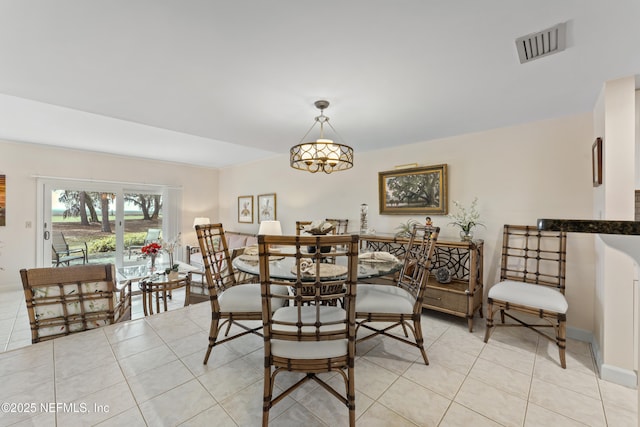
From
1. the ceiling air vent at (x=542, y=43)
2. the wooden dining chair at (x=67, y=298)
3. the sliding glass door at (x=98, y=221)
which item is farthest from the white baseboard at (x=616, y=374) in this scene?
the sliding glass door at (x=98, y=221)

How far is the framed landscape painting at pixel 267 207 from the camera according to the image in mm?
5262

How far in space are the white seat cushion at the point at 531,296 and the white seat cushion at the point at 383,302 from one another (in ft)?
2.93

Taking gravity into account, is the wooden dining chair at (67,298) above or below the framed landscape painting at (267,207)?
below

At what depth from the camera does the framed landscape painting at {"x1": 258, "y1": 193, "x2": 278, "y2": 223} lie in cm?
526

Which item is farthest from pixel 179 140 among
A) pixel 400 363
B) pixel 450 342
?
pixel 450 342

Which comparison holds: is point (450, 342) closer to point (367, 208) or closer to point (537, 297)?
point (537, 297)

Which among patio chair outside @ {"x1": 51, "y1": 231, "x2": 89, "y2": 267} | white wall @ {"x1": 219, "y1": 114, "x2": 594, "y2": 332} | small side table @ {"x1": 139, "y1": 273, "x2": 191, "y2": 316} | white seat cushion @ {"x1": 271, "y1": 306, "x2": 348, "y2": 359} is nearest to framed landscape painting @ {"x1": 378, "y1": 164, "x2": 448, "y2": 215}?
white wall @ {"x1": 219, "y1": 114, "x2": 594, "y2": 332}

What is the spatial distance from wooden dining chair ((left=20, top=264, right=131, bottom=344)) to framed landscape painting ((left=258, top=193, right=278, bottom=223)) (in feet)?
10.6

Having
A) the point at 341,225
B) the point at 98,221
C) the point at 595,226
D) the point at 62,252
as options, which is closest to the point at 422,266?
the point at 595,226

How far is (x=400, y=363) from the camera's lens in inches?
79.0

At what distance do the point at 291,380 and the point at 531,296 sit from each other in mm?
2060

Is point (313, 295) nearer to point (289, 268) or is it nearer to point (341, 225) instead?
point (289, 268)

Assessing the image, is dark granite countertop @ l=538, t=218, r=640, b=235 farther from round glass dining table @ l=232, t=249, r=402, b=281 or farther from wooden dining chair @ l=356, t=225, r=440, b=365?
wooden dining chair @ l=356, t=225, r=440, b=365

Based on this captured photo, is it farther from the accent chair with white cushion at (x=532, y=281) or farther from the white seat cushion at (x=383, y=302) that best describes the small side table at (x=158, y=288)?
the accent chair with white cushion at (x=532, y=281)
